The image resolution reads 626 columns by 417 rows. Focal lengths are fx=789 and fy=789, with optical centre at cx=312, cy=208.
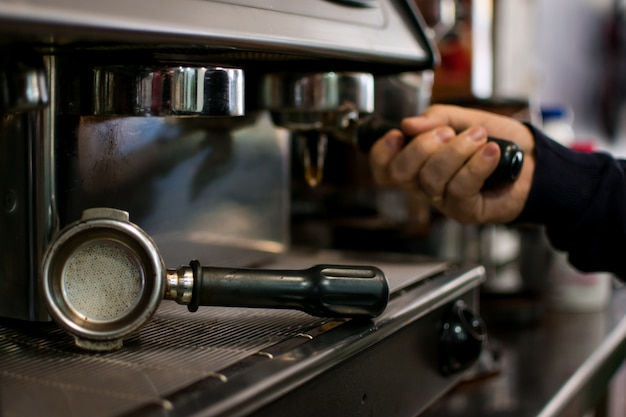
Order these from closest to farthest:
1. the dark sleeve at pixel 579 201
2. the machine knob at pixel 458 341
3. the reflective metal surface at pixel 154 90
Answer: the reflective metal surface at pixel 154 90 < the machine knob at pixel 458 341 < the dark sleeve at pixel 579 201

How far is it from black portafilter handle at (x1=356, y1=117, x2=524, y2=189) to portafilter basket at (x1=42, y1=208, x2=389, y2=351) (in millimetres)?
255

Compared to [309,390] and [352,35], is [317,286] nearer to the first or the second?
[309,390]

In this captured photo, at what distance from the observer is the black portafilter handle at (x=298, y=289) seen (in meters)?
0.47

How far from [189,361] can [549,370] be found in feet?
1.57

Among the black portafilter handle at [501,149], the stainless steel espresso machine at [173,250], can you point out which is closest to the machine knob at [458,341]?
the stainless steel espresso machine at [173,250]

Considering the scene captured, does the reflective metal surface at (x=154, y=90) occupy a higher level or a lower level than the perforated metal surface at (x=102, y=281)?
higher

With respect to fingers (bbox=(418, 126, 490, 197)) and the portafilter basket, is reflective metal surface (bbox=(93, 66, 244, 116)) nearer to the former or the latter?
the portafilter basket

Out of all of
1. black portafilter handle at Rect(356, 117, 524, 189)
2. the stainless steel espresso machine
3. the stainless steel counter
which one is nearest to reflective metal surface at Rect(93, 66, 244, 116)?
the stainless steel espresso machine

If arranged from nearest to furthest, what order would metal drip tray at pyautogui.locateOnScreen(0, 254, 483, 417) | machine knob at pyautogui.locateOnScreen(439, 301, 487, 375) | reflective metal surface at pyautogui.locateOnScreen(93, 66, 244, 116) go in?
metal drip tray at pyautogui.locateOnScreen(0, 254, 483, 417), reflective metal surface at pyautogui.locateOnScreen(93, 66, 244, 116), machine knob at pyautogui.locateOnScreen(439, 301, 487, 375)

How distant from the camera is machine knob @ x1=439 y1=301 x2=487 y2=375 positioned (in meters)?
0.62

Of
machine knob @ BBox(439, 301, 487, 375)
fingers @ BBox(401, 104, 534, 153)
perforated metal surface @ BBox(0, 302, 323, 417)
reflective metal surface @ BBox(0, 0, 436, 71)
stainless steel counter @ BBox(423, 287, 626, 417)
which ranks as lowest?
stainless steel counter @ BBox(423, 287, 626, 417)

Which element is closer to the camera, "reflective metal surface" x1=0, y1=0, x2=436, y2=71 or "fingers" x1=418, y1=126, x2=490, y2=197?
"reflective metal surface" x1=0, y1=0, x2=436, y2=71

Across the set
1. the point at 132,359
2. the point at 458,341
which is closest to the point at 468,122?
the point at 458,341

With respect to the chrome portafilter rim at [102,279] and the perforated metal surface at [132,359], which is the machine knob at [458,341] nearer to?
the perforated metal surface at [132,359]
